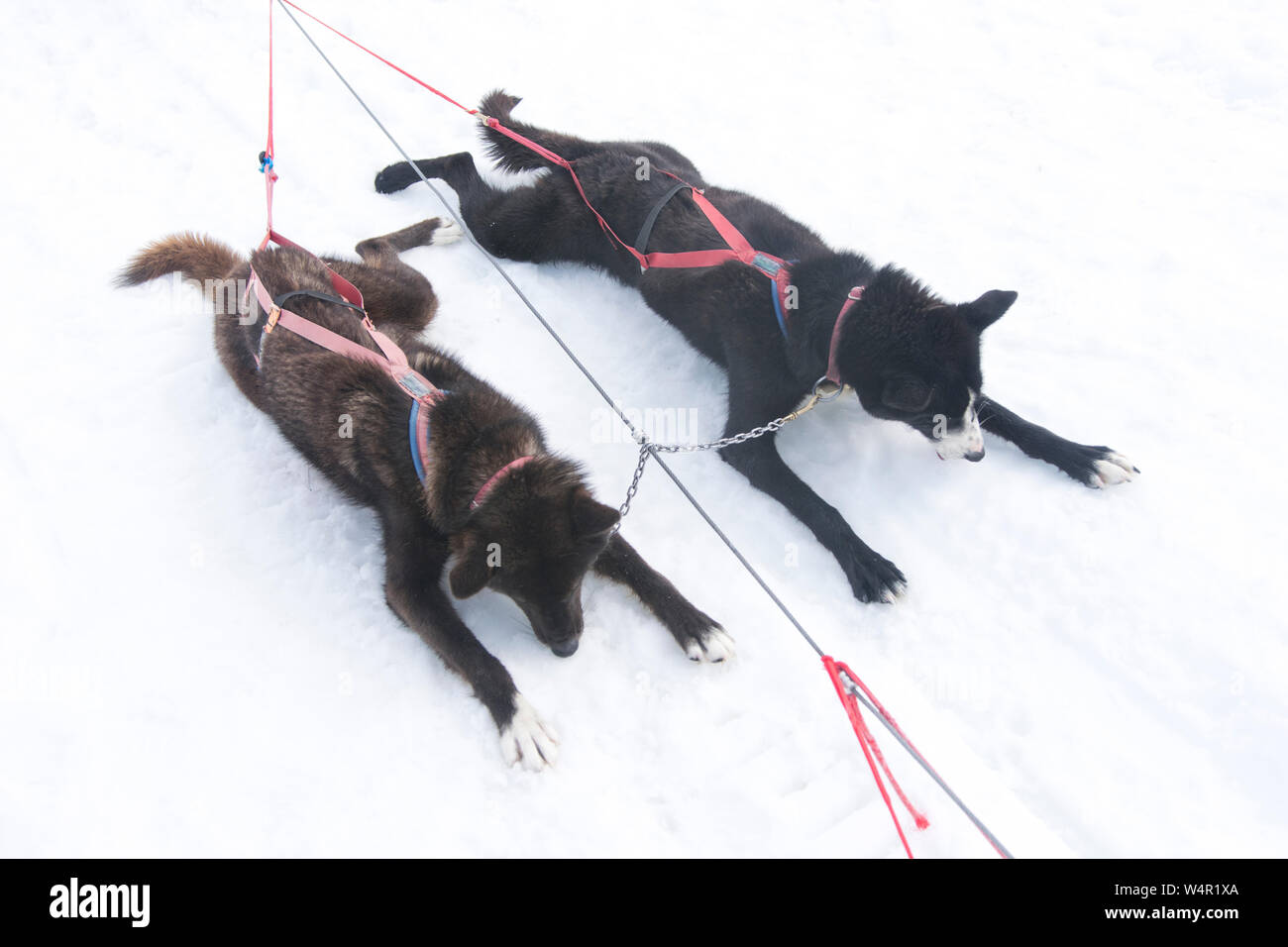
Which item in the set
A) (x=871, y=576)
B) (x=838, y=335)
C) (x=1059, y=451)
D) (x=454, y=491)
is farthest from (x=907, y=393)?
(x=454, y=491)

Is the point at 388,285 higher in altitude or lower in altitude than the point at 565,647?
higher

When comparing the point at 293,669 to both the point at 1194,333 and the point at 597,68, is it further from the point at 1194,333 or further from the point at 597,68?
the point at 597,68

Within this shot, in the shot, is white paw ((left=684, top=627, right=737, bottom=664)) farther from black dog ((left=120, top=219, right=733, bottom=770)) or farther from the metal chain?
→ the metal chain

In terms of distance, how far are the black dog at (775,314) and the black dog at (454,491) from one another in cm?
110

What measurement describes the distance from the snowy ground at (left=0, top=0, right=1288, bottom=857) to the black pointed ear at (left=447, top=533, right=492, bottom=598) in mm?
553

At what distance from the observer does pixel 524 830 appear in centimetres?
272

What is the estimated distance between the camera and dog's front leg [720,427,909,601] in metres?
3.41

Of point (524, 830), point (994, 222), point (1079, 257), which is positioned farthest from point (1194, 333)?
point (524, 830)

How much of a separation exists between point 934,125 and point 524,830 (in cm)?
590

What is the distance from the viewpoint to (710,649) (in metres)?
3.10

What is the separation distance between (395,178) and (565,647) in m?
4.09

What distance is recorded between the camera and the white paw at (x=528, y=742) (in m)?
2.82

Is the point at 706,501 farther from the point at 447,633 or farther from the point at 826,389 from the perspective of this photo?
the point at 447,633

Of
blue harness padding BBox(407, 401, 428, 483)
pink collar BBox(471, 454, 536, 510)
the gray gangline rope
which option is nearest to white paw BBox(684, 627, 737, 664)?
the gray gangline rope
